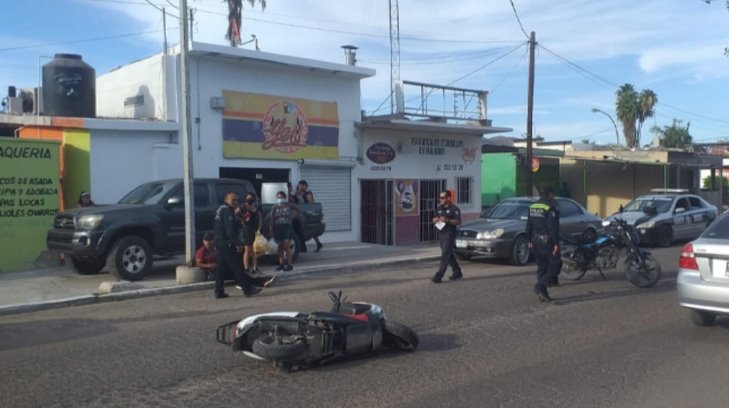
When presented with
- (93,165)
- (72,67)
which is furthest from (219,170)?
(72,67)

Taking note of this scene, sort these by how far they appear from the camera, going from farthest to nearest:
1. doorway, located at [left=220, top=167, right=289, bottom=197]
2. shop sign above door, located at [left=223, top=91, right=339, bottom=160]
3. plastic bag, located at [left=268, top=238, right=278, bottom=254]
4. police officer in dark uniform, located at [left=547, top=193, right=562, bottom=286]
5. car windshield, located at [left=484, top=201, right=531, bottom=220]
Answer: doorway, located at [left=220, top=167, right=289, bottom=197] < shop sign above door, located at [left=223, top=91, right=339, bottom=160] < car windshield, located at [left=484, top=201, right=531, bottom=220] < plastic bag, located at [left=268, top=238, right=278, bottom=254] < police officer in dark uniform, located at [left=547, top=193, right=562, bottom=286]

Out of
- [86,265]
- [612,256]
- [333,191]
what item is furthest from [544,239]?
[333,191]

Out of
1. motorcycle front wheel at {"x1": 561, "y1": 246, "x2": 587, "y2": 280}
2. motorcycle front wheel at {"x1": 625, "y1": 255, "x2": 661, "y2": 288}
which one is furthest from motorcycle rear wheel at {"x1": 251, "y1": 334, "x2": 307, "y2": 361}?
motorcycle front wheel at {"x1": 625, "y1": 255, "x2": 661, "y2": 288}

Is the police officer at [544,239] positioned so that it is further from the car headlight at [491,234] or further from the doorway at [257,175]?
the doorway at [257,175]

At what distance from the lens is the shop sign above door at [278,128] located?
17969mm

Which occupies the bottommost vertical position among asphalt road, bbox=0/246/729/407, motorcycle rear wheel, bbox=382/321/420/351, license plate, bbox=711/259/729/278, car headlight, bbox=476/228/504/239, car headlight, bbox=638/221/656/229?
asphalt road, bbox=0/246/729/407

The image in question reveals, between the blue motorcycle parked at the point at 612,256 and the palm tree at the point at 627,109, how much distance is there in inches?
2110

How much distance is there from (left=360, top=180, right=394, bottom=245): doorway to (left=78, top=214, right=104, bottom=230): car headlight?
9.81 meters

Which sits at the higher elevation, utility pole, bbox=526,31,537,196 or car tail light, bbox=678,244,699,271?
utility pole, bbox=526,31,537,196

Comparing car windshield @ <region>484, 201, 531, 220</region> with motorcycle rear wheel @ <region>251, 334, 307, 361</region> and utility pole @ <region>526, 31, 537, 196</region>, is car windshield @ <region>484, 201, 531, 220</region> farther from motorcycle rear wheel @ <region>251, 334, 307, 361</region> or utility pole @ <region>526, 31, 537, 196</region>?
motorcycle rear wheel @ <region>251, 334, 307, 361</region>

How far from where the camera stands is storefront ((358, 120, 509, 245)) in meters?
21.2

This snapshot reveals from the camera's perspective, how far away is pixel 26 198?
14.7 metres

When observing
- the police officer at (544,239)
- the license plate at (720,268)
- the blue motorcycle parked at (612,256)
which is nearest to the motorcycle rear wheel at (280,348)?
the license plate at (720,268)

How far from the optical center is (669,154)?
34.4 m
